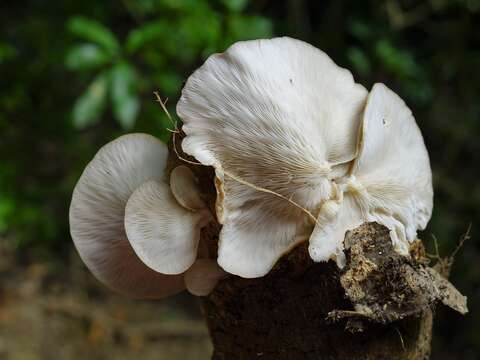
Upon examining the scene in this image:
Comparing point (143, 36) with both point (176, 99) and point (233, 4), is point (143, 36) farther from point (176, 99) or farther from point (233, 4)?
point (176, 99)

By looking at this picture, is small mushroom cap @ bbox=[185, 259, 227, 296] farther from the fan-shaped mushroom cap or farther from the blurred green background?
the blurred green background

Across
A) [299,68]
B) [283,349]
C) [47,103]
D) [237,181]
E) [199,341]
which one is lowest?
[199,341]

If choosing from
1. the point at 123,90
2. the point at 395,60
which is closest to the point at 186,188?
the point at 123,90

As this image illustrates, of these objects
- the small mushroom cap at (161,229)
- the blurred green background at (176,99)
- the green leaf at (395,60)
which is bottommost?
the blurred green background at (176,99)

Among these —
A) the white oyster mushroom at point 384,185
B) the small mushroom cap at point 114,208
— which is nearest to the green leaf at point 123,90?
the small mushroom cap at point 114,208

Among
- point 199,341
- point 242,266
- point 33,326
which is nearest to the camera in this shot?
point 242,266

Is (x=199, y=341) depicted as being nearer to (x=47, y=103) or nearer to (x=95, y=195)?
(x=47, y=103)

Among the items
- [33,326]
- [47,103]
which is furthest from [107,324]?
[47,103]

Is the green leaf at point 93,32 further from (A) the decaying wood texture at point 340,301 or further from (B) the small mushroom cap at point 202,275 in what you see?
(B) the small mushroom cap at point 202,275
